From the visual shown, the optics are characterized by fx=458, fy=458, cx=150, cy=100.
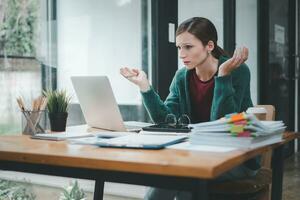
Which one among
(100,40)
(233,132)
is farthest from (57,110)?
(100,40)

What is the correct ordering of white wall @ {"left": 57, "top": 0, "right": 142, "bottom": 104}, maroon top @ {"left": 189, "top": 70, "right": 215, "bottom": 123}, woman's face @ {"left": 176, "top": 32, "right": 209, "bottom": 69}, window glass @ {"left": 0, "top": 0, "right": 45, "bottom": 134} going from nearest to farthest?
woman's face @ {"left": 176, "top": 32, "right": 209, "bottom": 69}
maroon top @ {"left": 189, "top": 70, "right": 215, "bottom": 123}
window glass @ {"left": 0, "top": 0, "right": 45, "bottom": 134}
white wall @ {"left": 57, "top": 0, "right": 142, "bottom": 104}

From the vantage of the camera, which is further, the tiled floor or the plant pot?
the tiled floor

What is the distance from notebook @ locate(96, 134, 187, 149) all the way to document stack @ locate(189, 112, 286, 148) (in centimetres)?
7

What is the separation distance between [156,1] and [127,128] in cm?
133

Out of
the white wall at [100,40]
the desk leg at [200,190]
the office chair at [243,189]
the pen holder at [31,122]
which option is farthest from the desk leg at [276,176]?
the white wall at [100,40]

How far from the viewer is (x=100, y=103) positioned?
175 cm

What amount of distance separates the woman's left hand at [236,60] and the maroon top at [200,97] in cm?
27

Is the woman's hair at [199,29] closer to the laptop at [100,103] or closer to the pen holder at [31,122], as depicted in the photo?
the laptop at [100,103]

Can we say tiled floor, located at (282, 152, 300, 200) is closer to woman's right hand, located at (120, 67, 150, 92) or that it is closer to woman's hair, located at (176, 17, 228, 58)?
woman's hair, located at (176, 17, 228, 58)

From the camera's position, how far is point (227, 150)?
3.74ft

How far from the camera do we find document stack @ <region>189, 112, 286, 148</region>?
1.21 metres

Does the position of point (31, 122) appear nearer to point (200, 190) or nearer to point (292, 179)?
point (200, 190)

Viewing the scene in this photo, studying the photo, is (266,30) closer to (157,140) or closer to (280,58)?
(280,58)

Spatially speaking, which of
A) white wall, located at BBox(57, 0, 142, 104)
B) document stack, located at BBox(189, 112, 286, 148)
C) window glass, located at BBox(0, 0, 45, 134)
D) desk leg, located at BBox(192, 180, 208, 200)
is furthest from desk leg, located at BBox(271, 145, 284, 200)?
white wall, located at BBox(57, 0, 142, 104)
